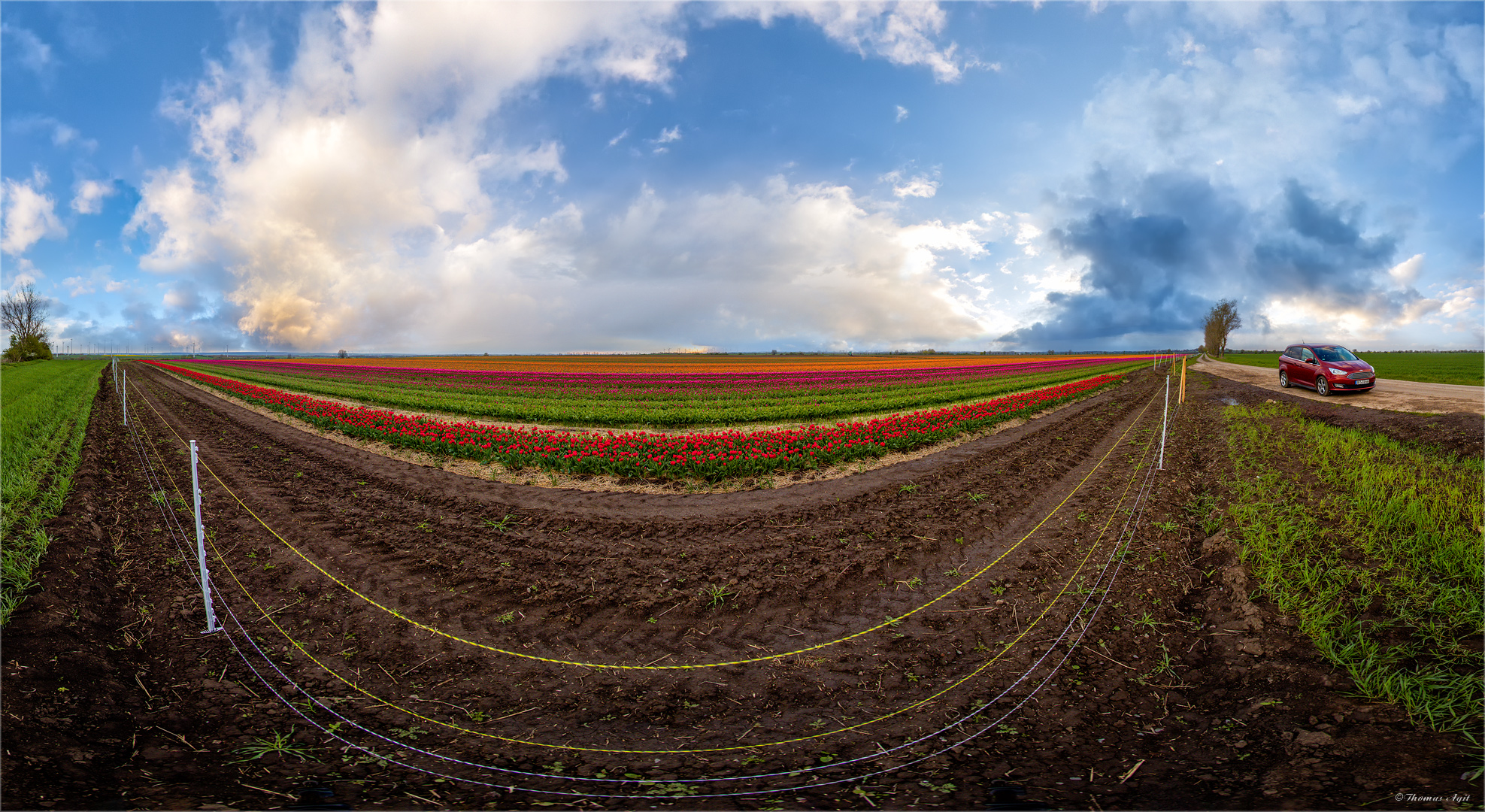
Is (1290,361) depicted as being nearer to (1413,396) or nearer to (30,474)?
(1413,396)

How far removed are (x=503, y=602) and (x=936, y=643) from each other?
485 cm

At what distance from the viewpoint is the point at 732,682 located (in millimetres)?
5117

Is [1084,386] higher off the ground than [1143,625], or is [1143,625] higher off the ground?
[1084,386]

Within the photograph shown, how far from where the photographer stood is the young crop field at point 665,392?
20.6 meters

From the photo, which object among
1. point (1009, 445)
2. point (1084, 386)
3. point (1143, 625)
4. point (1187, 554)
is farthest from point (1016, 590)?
point (1084, 386)

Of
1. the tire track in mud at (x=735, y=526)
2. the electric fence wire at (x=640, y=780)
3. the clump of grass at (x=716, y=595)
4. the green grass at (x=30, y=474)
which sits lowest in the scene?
the electric fence wire at (x=640, y=780)

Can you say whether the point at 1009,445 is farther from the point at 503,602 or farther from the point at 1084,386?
the point at 1084,386

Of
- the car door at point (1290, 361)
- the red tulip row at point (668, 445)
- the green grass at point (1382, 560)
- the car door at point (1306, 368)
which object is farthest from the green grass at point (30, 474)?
the car door at point (1290, 361)

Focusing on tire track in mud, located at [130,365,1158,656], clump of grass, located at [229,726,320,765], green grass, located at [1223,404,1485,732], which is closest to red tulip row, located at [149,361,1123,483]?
tire track in mud, located at [130,365,1158,656]

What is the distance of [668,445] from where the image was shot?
531 inches

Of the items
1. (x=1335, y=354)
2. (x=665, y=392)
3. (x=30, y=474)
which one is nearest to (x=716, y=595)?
(x=30, y=474)

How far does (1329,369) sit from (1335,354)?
2.60 feet

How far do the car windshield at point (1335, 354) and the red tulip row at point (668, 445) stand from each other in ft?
42.1

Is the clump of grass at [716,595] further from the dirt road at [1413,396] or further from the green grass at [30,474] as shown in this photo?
the dirt road at [1413,396]
